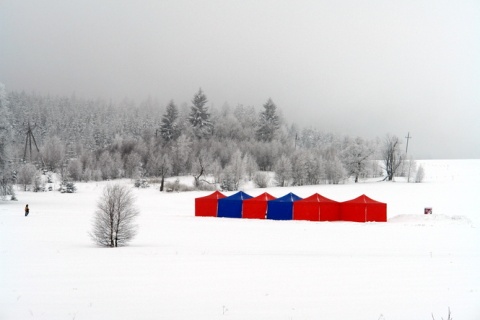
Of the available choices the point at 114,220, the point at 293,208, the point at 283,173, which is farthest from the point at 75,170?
the point at 114,220

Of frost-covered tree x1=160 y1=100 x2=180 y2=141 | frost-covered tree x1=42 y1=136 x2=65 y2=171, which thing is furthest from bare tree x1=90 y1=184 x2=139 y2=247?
frost-covered tree x1=160 y1=100 x2=180 y2=141

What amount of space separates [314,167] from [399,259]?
60.6 meters

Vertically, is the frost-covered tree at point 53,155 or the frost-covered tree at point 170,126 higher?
the frost-covered tree at point 170,126

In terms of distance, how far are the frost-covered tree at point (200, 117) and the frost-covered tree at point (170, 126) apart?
581 cm

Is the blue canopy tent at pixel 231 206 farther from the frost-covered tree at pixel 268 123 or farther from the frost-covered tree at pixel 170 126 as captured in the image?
the frost-covered tree at pixel 268 123

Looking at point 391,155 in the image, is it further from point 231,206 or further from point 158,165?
point 231,206

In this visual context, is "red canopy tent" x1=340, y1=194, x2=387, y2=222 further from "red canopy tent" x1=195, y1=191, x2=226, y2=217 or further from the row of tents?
"red canopy tent" x1=195, y1=191, x2=226, y2=217

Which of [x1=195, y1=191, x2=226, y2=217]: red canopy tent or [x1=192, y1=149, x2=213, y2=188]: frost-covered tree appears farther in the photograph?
[x1=192, y1=149, x2=213, y2=188]: frost-covered tree

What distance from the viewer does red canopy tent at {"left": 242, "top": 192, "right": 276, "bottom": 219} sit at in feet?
121

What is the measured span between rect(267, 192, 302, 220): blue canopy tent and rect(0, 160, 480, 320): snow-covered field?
10.0 metres

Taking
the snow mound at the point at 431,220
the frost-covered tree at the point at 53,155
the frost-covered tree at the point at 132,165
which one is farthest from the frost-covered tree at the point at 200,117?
the snow mound at the point at 431,220

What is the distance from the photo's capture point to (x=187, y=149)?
85.8 metres

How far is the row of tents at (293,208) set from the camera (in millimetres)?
34062

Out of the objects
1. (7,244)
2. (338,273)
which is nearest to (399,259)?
(338,273)
